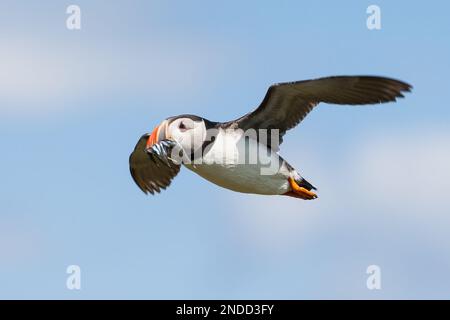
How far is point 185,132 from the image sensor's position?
16172 mm

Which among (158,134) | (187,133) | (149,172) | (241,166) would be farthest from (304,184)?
(149,172)

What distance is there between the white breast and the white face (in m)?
0.19

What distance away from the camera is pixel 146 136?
1817cm

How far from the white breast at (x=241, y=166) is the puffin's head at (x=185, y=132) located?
203 millimetres

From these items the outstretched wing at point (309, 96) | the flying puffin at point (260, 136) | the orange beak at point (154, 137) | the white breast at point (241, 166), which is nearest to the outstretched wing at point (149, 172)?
the flying puffin at point (260, 136)

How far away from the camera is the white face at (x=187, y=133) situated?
635 inches

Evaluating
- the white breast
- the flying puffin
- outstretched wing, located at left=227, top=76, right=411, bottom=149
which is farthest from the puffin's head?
outstretched wing, located at left=227, top=76, right=411, bottom=149

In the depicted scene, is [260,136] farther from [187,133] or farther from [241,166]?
[187,133]

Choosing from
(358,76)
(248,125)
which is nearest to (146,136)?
(248,125)

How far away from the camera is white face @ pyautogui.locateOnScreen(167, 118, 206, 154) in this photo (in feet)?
53.0

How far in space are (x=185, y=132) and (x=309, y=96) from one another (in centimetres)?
182

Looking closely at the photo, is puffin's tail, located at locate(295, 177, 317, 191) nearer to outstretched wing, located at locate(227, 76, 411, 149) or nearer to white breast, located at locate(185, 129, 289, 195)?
white breast, located at locate(185, 129, 289, 195)
